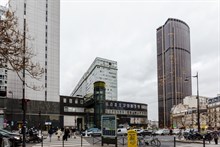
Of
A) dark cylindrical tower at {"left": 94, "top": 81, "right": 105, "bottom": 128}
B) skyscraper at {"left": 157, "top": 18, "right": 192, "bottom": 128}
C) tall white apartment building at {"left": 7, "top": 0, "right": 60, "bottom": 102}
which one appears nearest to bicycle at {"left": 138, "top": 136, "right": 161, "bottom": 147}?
dark cylindrical tower at {"left": 94, "top": 81, "right": 105, "bottom": 128}

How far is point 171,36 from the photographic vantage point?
171 m

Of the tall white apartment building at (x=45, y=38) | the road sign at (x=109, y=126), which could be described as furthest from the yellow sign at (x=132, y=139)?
the tall white apartment building at (x=45, y=38)

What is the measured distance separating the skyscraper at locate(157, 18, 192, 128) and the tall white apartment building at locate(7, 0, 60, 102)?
5852 cm

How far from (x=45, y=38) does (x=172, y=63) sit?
2951 inches

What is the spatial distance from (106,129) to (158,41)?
178086 millimetres

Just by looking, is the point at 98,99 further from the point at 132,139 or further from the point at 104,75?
the point at 132,139

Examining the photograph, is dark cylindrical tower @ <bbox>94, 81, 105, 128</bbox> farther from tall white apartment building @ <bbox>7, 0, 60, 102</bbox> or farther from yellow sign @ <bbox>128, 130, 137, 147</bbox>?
yellow sign @ <bbox>128, 130, 137, 147</bbox>

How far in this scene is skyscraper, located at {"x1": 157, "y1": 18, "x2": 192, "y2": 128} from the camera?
5860 inches

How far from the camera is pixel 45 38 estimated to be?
103 metres

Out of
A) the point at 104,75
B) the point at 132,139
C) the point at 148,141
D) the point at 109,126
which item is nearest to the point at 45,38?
the point at 104,75

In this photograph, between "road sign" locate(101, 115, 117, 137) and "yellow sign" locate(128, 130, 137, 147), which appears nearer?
"yellow sign" locate(128, 130, 137, 147)

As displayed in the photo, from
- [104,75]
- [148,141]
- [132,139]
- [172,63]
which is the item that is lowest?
[148,141]

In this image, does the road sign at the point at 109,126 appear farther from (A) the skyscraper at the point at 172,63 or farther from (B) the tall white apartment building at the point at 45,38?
(A) the skyscraper at the point at 172,63

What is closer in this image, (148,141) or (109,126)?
(109,126)
